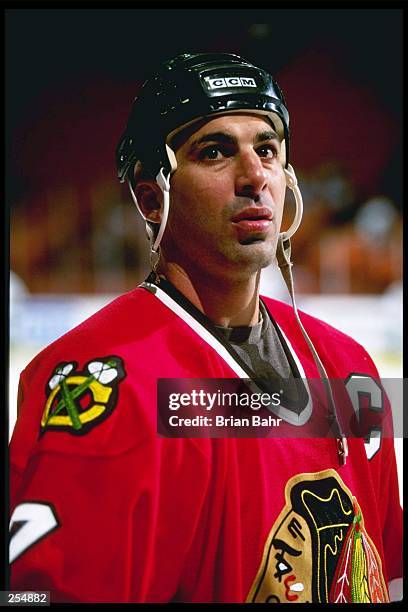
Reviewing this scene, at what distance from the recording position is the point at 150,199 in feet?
4.01

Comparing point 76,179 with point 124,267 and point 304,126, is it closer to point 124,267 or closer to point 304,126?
point 304,126

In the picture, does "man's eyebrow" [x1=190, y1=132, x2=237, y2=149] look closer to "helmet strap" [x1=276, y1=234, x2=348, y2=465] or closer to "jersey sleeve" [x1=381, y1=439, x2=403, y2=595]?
"helmet strap" [x1=276, y1=234, x2=348, y2=465]

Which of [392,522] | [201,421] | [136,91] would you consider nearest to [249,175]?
[136,91]

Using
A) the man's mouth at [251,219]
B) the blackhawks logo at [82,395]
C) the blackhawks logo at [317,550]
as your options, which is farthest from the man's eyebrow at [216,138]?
the blackhawks logo at [317,550]

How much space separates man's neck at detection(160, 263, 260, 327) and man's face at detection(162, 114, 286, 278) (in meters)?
0.02

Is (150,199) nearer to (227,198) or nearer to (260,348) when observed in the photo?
(227,198)

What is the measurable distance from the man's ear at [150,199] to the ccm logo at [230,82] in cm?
18

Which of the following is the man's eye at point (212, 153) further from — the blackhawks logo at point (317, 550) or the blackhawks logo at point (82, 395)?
the blackhawks logo at point (317, 550)

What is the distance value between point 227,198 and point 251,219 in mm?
52

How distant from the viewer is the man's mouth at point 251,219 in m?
1.18

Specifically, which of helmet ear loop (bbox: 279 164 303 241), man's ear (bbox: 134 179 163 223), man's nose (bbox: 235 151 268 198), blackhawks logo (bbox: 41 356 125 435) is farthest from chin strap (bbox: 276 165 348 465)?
blackhawks logo (bbox: 41 356 125 435)

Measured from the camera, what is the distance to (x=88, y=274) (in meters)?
1.98

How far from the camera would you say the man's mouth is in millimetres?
1185

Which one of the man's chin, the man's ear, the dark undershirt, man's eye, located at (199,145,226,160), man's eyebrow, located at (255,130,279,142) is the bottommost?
the dark undershirt
